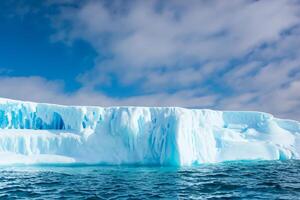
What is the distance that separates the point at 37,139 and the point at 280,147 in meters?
25.4

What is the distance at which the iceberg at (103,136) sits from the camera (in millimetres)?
27391

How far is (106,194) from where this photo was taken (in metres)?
12.7

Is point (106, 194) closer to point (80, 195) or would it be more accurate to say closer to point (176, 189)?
point (80, 195)

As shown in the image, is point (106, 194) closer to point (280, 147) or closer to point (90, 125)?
point (90, 125)

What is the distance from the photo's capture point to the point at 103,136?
29562 mm

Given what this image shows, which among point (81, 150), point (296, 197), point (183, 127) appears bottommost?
point (296, 197)

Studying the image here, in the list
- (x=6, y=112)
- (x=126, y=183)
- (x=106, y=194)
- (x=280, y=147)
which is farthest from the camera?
(x=280, y=147)

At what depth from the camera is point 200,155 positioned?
30.5 meters

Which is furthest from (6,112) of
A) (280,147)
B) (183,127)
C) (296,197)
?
(280,147)

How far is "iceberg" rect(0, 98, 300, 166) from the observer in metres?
27.4

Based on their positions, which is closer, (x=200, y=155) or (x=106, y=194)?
(x=106, y=194)

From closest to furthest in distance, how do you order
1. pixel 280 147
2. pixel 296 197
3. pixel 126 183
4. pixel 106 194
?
1. pixel 296 197
2. pixel 106 194
3. pixel 126 183
4. pixel 280 147

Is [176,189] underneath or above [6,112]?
underneath

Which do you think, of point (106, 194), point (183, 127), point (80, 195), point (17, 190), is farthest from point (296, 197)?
point (183, 127)
